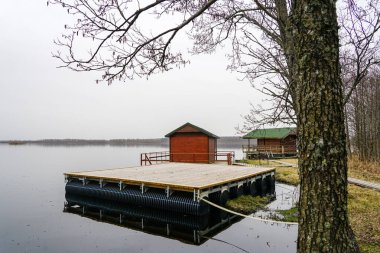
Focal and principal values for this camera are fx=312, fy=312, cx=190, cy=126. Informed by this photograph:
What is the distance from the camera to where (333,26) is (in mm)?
3475

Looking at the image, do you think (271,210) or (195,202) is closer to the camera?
(195,202)

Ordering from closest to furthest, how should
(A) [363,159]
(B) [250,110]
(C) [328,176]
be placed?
(C) [328,176], (B) [250,110], (A) [363,159]

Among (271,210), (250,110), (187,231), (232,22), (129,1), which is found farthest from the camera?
(271,210)

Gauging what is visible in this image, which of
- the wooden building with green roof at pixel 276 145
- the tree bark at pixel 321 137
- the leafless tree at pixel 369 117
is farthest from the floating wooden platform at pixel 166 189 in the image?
the wooden building with green roof at pixel 276 145

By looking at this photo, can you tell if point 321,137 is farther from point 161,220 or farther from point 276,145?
point 276,145

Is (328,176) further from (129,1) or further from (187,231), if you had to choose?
(187,231)

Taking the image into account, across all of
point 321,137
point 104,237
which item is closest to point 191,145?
point 104,237

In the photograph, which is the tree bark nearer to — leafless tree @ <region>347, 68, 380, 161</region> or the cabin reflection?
the cabin reflection

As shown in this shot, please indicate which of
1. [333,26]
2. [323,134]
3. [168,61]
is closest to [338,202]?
[323,134]

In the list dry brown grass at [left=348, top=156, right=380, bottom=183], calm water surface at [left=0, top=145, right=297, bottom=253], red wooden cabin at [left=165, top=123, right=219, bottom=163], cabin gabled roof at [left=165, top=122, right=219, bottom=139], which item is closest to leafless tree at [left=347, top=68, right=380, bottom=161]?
dry brown grass at [left=348, top=156, right=380, bottom=183]

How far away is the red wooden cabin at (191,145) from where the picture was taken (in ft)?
97.3

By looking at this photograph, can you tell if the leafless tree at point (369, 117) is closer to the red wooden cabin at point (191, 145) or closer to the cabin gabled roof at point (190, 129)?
the cabin gabled roof at point (190, 129)

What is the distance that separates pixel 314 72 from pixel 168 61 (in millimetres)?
3063

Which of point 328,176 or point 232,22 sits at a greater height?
point 232,22
